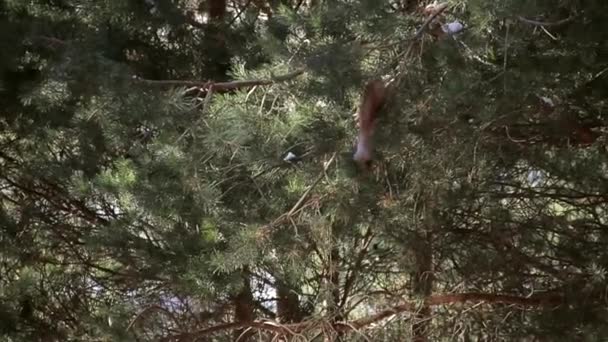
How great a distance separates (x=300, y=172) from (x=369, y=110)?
37cm

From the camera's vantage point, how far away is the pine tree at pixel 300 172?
2.32m

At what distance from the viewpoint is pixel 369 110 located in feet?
7.45

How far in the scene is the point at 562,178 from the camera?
297cm

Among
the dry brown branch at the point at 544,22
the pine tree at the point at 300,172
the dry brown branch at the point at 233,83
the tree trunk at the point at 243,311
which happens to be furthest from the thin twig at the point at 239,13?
the dry brown branch at the point at 544,22

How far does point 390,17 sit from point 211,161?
2.56 ft

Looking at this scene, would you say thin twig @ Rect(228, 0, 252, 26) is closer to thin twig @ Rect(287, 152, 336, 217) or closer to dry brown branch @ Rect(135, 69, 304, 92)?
dry brown branch @ Rect(135, 69, 304, 92)

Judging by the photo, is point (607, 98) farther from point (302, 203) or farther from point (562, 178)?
point (302, 203)

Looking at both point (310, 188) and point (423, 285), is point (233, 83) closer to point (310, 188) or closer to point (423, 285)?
point (310, 188)

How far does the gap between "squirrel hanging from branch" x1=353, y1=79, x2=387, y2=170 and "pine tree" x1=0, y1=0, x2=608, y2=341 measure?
0.02 metres

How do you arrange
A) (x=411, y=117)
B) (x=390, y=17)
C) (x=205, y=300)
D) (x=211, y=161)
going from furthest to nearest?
(x=205, y=300)
(x=211, y=161)
(x=411, y=117)
(x=390, y=17)

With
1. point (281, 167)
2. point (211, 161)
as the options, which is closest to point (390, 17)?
point (281, 167)

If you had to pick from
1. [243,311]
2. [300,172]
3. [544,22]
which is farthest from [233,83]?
[243,311]

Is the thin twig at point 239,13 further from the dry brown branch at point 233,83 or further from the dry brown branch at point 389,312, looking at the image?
the dry brown branch at point 389,312

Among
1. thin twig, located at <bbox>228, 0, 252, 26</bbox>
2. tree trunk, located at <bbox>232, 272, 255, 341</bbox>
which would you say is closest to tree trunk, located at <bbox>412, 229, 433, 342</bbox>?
tree trunk, located at <bbox>232, 272, 255, 341</bbox>
